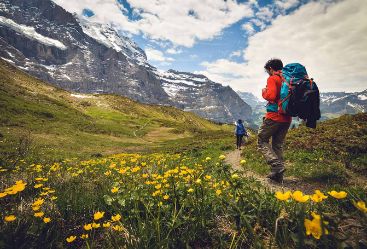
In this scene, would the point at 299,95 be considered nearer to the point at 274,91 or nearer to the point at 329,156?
the point at 274,91

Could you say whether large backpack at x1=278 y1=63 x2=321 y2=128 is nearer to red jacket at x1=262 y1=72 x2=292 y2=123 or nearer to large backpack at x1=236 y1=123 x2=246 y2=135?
red jacket at x1=262 y1=72 x2=292 y2=123

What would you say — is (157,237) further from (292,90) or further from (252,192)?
(292,90)

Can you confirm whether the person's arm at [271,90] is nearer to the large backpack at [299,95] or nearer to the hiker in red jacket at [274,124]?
the hiker in red jacket at [274,124]

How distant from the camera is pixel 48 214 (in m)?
4.01

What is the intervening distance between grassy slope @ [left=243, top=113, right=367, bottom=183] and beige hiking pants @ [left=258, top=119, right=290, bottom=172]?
5.66ft

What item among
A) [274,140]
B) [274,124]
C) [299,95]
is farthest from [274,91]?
[274,140]

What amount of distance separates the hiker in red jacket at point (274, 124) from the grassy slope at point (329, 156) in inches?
67.9

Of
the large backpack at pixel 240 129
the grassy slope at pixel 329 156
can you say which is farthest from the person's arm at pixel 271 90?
the large backpack at pixel 240 129

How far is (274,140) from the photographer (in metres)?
9.64

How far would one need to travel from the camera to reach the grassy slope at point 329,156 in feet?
36.0

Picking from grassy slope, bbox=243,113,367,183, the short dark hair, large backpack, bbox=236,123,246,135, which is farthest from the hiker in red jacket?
large backpack, bbox=236,123,246,135

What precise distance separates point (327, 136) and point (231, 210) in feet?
47.8

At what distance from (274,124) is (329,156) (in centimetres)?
602

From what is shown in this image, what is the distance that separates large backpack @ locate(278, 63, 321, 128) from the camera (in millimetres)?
7785
